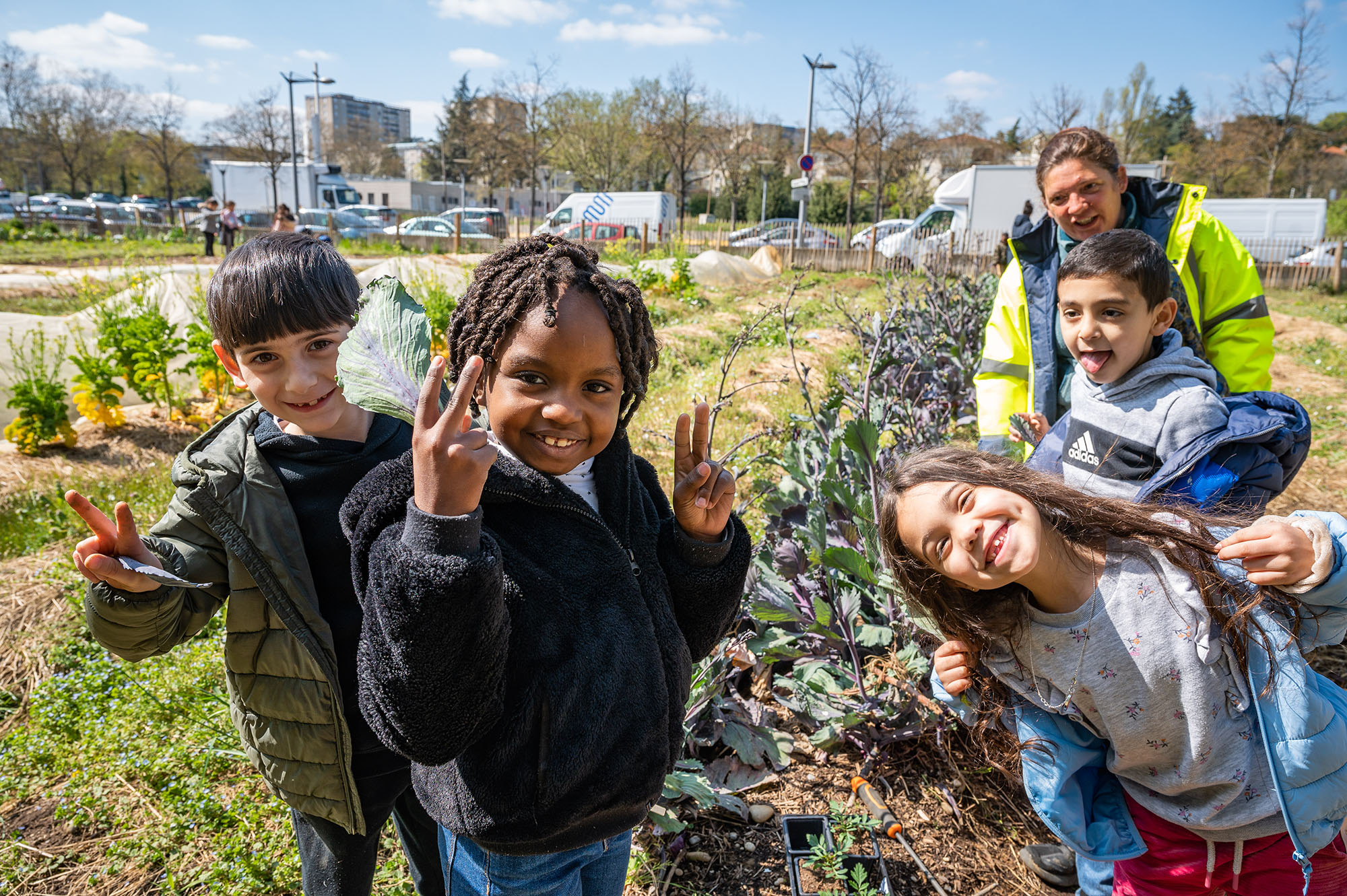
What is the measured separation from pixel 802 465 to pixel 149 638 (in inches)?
84.3

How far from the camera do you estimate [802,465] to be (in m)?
2.93

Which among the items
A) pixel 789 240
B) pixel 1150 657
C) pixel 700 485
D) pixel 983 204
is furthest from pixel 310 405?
pixel 789 240

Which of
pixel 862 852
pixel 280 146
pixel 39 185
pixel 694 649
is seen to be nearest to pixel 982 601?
pixel 694 649

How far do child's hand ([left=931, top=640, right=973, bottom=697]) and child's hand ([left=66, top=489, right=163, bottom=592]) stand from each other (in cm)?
141

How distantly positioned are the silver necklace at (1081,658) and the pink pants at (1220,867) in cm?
34

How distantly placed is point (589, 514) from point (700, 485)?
183 millimetres

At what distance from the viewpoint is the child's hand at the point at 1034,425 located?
2322mm

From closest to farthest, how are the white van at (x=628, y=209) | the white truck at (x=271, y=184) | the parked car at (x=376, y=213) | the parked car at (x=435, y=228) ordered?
the parked car at (x=435, y=228), the white van at (x=628, y=209), the parked car at (x=376, y=213), the white truck at (x=271, y=184)

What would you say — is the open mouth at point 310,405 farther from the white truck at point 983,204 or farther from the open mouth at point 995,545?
the white truck at point 983,204

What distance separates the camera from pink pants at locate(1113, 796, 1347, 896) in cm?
142

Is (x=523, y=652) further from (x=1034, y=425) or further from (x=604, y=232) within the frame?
(x=604, y=232)

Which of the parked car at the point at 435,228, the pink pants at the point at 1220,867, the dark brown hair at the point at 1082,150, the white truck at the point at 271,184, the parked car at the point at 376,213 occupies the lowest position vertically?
the pink pants at the point at 1220,867

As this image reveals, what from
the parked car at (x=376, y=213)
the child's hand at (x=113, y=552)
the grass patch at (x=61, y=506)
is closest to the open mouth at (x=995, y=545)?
the child's hand at (x=113, y=552)

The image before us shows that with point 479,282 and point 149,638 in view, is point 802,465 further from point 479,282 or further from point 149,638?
point 149,638
